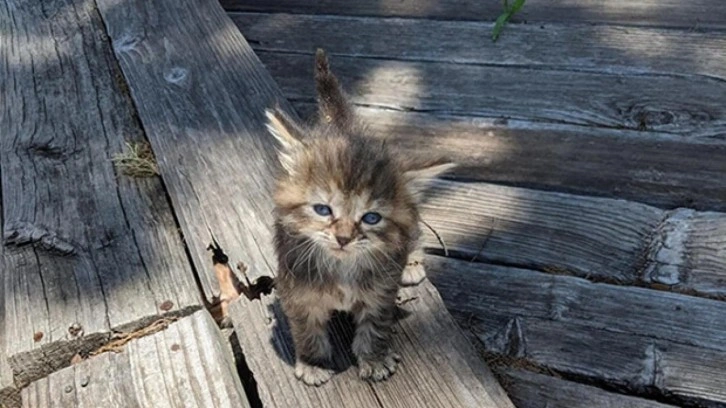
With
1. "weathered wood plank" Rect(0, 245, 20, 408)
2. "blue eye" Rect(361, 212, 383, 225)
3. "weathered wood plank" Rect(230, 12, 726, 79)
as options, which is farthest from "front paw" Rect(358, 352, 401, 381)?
"weathered wood plank" Rect(230, 12, 726, 79)

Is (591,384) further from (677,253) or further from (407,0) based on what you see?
(407,0)

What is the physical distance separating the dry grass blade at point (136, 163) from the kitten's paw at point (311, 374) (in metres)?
1.09

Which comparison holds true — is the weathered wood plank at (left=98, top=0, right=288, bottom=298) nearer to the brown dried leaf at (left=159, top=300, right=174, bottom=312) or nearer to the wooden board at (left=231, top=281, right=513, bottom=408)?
the brown dried leaf at (left=159, top=300, right=174, bottom=312)

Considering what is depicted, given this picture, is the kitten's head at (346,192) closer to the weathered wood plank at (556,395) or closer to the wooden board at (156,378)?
Result: the wooden board at (156,378)

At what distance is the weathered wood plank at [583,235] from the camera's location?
2883 millimetres

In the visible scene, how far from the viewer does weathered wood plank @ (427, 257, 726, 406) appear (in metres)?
2.53

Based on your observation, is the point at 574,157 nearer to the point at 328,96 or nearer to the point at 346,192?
the point at 328,96

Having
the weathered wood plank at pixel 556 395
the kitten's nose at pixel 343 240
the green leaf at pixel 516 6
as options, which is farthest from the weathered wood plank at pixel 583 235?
the green leaf at pixel 516 6

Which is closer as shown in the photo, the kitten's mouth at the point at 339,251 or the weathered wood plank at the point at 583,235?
the kitten's mouth at the point at 339,251

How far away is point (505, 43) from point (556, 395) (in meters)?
2.25

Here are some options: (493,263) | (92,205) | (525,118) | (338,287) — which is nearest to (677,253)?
(493,263)

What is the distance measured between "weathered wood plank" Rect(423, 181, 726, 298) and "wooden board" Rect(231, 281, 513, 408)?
0.57m

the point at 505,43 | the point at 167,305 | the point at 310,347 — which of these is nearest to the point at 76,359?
the point at 167,305

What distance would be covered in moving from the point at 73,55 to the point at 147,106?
0.62m
